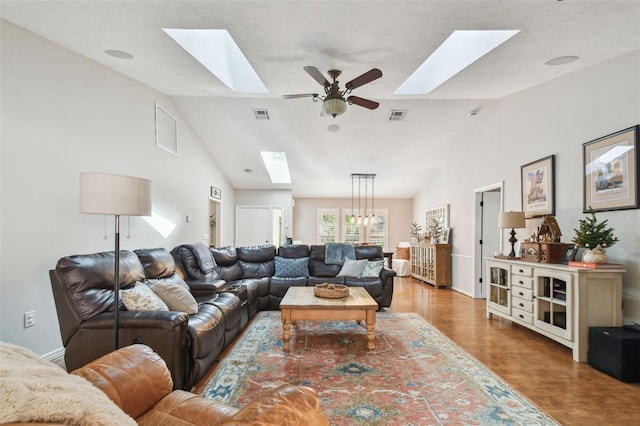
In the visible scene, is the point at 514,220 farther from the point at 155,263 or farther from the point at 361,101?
the point at 155,263

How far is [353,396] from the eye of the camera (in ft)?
7.70

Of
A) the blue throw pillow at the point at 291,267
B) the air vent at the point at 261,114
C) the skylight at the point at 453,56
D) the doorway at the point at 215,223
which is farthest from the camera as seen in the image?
the doorway at the point at 215,223

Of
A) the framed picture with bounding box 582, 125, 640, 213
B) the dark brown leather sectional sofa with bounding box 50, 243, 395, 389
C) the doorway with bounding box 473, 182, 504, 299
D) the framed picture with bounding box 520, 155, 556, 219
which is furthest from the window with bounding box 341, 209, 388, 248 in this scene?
the framed picture with bounding box 582, 125, 640, 213

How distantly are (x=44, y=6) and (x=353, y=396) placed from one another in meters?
3.70

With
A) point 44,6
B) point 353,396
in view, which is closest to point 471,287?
point 353,396

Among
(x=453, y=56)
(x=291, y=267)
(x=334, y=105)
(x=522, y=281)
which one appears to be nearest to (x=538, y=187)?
(x=522, y=281)

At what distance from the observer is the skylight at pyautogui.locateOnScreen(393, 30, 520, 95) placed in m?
3.17

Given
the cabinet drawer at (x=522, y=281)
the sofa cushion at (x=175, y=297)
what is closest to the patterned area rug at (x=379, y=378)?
the sofa cushion at (x=175, y=297)

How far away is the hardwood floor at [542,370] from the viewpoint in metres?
2.22

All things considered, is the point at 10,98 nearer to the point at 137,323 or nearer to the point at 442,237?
the point at 137,323

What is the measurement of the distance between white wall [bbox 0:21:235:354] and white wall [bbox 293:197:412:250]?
604cm

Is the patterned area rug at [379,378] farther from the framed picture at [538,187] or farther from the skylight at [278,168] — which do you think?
the skylight at [278,168]

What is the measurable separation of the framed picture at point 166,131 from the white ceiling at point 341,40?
34cm

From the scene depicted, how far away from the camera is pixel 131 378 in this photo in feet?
4.56
